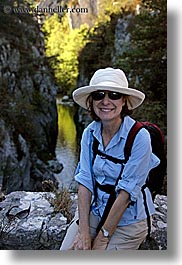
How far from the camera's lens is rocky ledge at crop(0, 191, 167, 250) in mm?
1544

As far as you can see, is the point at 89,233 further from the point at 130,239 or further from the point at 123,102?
the point at 123,102

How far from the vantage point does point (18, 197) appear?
1.63m

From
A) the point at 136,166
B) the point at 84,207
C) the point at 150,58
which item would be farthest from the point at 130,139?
the point at 150,58

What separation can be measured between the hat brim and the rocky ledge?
0.37m

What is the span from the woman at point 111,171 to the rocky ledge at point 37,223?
184 mm

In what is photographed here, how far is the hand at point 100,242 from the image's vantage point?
1.32 m

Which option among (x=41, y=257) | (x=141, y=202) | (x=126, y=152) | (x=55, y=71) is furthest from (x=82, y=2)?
(x=41, y=257)

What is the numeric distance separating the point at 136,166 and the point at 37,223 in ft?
1.64

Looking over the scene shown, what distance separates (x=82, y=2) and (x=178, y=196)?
719 mm

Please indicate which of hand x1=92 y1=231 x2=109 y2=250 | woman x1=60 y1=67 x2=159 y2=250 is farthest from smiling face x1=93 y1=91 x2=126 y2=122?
hand x1=92 y1=231 x2=109 y2=250

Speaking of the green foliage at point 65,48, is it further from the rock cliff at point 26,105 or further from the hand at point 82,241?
the hand at point 82,241

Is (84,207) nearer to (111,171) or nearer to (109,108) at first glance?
(111,171)

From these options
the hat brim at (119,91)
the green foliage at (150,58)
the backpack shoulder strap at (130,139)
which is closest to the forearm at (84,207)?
the backpack shoulder strap at (130,139)

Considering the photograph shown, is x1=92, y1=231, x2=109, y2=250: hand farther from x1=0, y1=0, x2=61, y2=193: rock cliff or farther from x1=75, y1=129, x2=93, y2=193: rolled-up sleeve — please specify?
x1=0, y1=0, x2=61, y2=193: rock cliff
